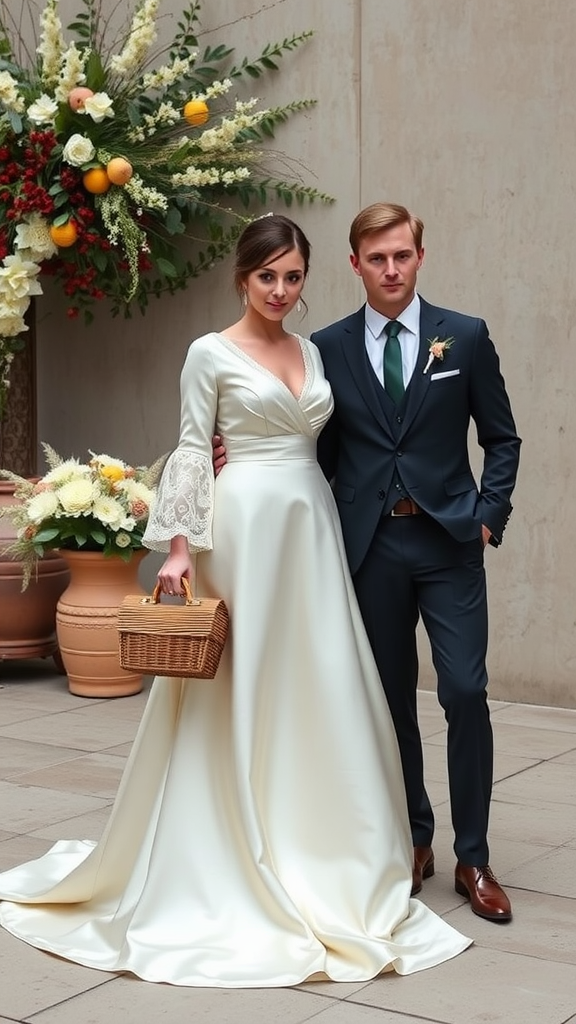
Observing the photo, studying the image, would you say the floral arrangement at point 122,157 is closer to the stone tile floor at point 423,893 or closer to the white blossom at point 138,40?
the white blossom at point 138,40

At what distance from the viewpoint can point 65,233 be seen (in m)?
6.89

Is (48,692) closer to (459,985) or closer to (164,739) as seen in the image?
(164,739)

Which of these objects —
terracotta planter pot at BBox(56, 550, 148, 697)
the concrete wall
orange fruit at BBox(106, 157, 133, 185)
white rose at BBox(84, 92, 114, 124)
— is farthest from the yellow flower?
white rose at BBox(84, 92, 114, 124)

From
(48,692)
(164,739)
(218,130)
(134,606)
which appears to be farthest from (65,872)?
→ (218,130)

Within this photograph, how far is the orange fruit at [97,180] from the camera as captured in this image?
22.4 feet

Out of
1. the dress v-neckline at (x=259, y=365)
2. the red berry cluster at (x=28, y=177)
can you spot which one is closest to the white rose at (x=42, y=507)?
the red berry cluster at (x=28, y=177)

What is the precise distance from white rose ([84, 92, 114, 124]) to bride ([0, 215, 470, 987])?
3.18 meters

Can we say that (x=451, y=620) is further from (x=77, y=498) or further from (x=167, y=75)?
(x=167, y=75)

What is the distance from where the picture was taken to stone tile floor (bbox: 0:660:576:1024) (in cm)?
334

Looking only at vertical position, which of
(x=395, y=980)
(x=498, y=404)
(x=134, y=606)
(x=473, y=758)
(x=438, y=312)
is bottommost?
(x=395, y=980)

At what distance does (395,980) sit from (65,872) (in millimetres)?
1167

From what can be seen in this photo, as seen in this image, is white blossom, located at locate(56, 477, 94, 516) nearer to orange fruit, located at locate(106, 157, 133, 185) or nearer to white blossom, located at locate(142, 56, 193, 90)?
orange fruit, located at locate(106, 157, 133, 185)

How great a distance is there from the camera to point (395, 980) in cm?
352

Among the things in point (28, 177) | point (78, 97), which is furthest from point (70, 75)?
point (28, 177)
